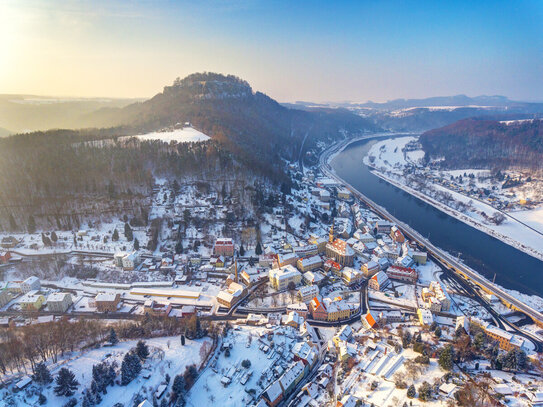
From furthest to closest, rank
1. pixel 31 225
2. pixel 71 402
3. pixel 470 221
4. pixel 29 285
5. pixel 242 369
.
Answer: pixel 470 221
pixel 31 225
pixel 29 285
pixel 242 369
pixel 71 402

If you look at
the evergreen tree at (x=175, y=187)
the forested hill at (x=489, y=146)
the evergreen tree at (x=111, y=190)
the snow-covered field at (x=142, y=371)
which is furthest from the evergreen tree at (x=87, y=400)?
the forested hill at (x=489, y=146)

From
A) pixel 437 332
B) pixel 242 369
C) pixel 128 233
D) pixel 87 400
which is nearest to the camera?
pixel 87 400

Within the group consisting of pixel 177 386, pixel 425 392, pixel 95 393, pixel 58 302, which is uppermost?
pixel 58 302

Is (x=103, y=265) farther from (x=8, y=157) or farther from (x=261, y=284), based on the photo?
(x=8, y=157)

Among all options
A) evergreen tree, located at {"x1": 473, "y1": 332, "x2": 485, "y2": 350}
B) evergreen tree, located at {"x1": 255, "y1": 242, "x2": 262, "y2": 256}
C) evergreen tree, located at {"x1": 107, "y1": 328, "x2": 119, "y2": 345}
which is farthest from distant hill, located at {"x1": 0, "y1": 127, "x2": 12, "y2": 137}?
evergreen tree, located at {"x1": 473, "y1": 332, "x2": 485, "y2": 350}

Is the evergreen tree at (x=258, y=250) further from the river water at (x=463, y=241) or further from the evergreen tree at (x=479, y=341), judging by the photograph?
the river water at (x=463, y=241)

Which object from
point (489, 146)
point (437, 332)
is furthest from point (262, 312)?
point (489, 146)

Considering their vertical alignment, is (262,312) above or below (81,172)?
below

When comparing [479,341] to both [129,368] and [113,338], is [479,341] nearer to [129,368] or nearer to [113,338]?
[129,368]

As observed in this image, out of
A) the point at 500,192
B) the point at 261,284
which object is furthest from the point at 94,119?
the point at 500,192
